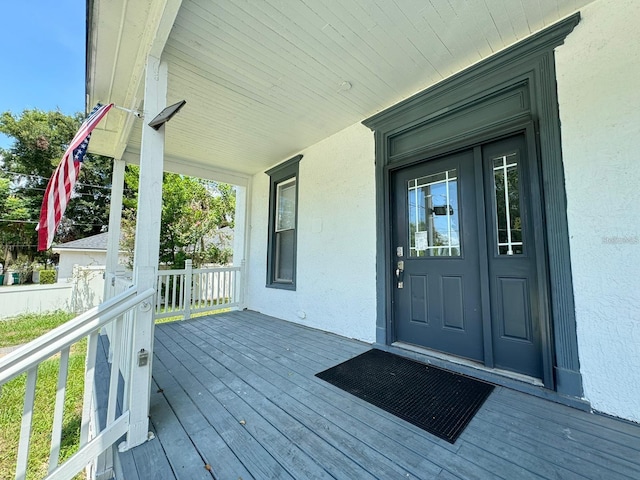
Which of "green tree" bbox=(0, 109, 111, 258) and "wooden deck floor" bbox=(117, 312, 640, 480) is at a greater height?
"green tree" bbox=(0, 109, 111, 258)

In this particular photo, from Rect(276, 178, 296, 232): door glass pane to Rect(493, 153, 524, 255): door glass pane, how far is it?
9.70ft

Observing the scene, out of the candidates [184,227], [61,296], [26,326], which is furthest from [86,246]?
[26,326]

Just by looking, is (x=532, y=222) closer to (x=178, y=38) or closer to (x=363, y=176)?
(x=363, y=176)

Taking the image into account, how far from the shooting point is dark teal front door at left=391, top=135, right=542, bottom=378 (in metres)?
2.12

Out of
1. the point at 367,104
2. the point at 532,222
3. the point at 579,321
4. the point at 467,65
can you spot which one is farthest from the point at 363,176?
the point at 579,321

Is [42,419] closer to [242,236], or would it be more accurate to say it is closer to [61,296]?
[242,236]

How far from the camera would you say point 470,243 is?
2420mm

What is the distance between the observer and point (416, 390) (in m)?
1.98

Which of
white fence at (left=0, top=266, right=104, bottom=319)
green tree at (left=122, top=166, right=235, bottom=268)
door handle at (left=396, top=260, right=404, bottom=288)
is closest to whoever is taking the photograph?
door handle at (left=396, top=260, right=404, bottom=288)

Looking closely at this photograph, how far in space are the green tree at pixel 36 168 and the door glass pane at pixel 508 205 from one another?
19695 mm

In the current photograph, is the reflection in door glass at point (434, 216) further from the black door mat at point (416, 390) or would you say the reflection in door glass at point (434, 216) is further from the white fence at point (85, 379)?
the white fence at point (85, 379)

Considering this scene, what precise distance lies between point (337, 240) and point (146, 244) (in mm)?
2338

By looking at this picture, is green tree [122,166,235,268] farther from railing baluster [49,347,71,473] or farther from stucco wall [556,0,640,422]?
stucco wall [556,0,640,422]

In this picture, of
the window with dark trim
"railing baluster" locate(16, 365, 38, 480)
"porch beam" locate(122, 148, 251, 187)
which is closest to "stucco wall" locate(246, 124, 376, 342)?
the window with dark trim
